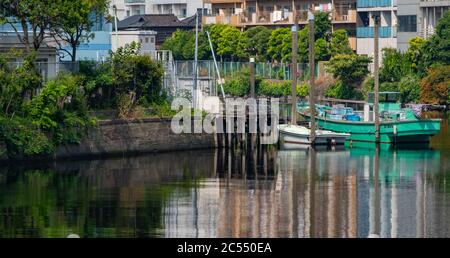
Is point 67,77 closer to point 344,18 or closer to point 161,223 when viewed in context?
point 161,223

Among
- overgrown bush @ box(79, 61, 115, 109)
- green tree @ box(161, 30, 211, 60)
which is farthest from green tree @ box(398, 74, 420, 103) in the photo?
overgrown bush @ box(79, 61, 115, 109)

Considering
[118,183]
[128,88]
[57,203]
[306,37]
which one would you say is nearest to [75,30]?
[128,88]

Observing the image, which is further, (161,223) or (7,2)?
(7,2)

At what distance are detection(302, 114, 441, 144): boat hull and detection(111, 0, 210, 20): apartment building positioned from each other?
48.0m

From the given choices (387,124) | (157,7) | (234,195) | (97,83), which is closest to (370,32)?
(157,7)

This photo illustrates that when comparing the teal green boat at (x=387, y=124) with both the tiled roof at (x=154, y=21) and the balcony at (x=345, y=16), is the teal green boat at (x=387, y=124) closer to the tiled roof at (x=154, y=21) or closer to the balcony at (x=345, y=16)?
the balcony at (x=345, y=16)

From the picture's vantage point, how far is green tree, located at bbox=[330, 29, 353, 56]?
9450cm

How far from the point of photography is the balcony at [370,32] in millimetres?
94688

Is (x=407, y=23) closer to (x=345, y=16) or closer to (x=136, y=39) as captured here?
(x=345, y=16)

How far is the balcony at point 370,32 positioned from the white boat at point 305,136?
29.1 meters

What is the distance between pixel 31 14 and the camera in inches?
2362

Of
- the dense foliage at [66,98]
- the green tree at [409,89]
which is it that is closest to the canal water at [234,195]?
the dense foliage at [66,98]

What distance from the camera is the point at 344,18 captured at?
98.6 metres

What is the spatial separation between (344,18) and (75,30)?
1521 inches
